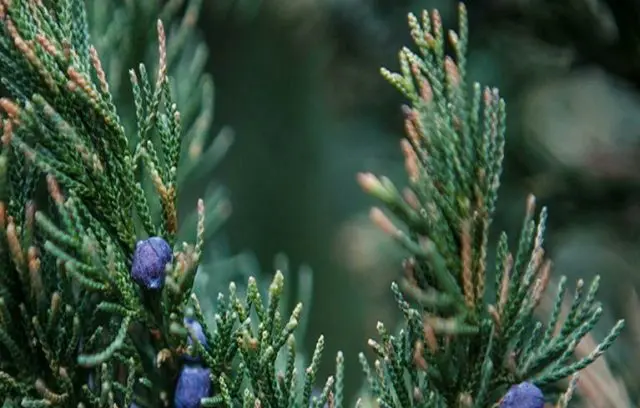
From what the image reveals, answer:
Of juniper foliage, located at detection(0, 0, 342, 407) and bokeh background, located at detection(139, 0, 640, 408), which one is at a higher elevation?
bokeh background, located at detection(139, 0, 640, 408)

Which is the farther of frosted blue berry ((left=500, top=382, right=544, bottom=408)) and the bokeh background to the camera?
the bokeh background

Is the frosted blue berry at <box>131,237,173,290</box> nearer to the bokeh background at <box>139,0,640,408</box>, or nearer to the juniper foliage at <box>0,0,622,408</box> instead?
the juniper foliage at <box>0,0,622,408</box>

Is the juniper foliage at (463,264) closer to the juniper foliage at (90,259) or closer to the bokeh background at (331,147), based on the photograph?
the juniper foliage at (90,259)

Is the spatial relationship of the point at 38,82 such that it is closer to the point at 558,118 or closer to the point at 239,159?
the point at 239,159

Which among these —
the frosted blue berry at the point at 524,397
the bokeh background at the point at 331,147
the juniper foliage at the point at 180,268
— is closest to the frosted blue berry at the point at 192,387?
the juniper foliage at the point at 180,268

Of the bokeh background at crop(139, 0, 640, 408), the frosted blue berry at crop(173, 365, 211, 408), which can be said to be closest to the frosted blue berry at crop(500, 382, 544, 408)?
the frosted blue berry at crop(173, 365, 211, 408)

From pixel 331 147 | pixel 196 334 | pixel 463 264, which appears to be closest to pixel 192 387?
pixel 196 334

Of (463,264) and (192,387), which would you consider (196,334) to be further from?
(463,264)
